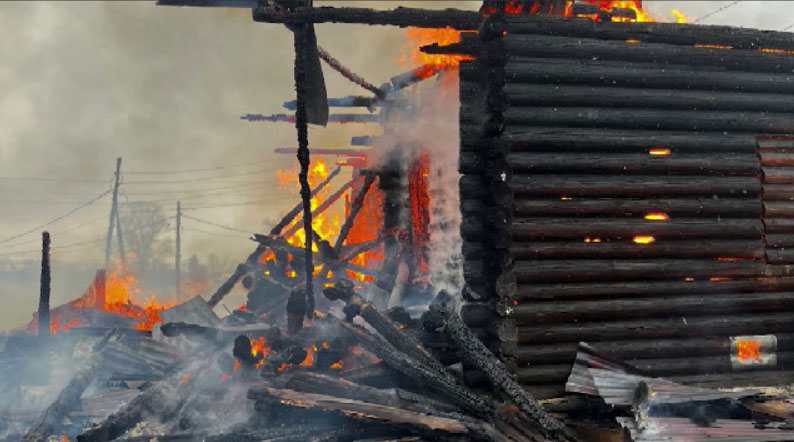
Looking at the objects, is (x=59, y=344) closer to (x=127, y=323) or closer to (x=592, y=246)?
(x=127, y=323)

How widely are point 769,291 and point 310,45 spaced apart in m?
7.30

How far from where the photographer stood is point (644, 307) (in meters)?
7.24

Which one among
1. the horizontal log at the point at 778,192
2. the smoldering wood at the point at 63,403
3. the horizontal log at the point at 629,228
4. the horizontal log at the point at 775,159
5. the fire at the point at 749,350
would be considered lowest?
the smoldering wood at the point at 63,403

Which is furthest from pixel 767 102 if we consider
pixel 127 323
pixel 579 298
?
pixel 127 323

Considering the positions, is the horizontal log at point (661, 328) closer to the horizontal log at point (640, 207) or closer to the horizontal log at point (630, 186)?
the horizontal log at point (640, 207)

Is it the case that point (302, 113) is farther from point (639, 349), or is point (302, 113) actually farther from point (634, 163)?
point (639, 349)

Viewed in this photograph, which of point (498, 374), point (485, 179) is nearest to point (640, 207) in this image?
point (485, 179)

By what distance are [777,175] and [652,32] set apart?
2.67 m

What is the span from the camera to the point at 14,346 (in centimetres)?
926

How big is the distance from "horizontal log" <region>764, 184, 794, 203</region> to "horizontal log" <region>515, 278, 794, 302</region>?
1.14 m

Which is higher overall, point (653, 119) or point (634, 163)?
point (653, 119)

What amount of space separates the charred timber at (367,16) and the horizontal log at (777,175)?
4612 millimetres

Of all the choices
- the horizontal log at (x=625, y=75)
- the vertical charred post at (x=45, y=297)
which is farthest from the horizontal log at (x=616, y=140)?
the vertical charred post at (x=45, y=297)

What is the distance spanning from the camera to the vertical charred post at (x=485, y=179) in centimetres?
720
